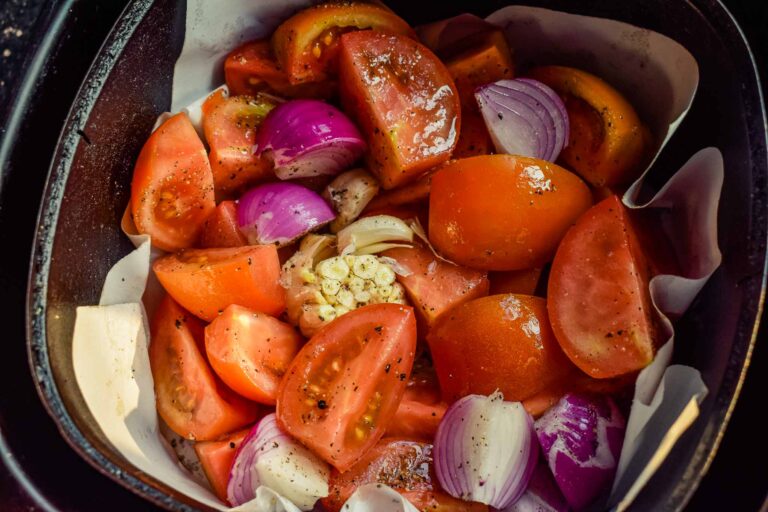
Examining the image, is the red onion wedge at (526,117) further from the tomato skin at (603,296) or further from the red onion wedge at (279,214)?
the red onion wedge at (279,214)

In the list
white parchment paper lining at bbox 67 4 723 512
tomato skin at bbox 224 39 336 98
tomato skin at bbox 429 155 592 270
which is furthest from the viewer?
tomato skin at bbox 224 39 336 98

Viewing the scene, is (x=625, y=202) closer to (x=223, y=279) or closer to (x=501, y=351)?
(x=501, y=351)

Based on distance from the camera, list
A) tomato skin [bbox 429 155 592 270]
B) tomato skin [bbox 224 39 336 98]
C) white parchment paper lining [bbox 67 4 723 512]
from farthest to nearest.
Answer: tomato skin [bbox 224 39 336 98]
tomato skin [bbox 429 155 592 270]
white parchment paper lining [bbox 67 4 723 512]

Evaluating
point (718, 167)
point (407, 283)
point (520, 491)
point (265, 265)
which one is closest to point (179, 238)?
point (265, 265)

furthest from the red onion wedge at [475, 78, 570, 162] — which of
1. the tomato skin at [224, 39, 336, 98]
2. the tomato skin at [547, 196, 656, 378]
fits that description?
the tomato skin at [224, 39, 336, 98]

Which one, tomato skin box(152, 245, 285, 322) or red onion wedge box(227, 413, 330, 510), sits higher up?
tomato skin box(152, 245, 285, 322)

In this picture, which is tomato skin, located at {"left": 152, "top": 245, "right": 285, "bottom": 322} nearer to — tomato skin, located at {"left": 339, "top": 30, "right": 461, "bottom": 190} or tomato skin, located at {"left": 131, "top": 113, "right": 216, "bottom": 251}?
tomato skin, located at {"left": 131, "top": 113, "right": 216, "bottom": 251}

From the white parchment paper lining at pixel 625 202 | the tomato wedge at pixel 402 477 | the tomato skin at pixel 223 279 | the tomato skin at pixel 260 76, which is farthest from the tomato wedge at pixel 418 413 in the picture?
the tomato skin at pixel 260 76
